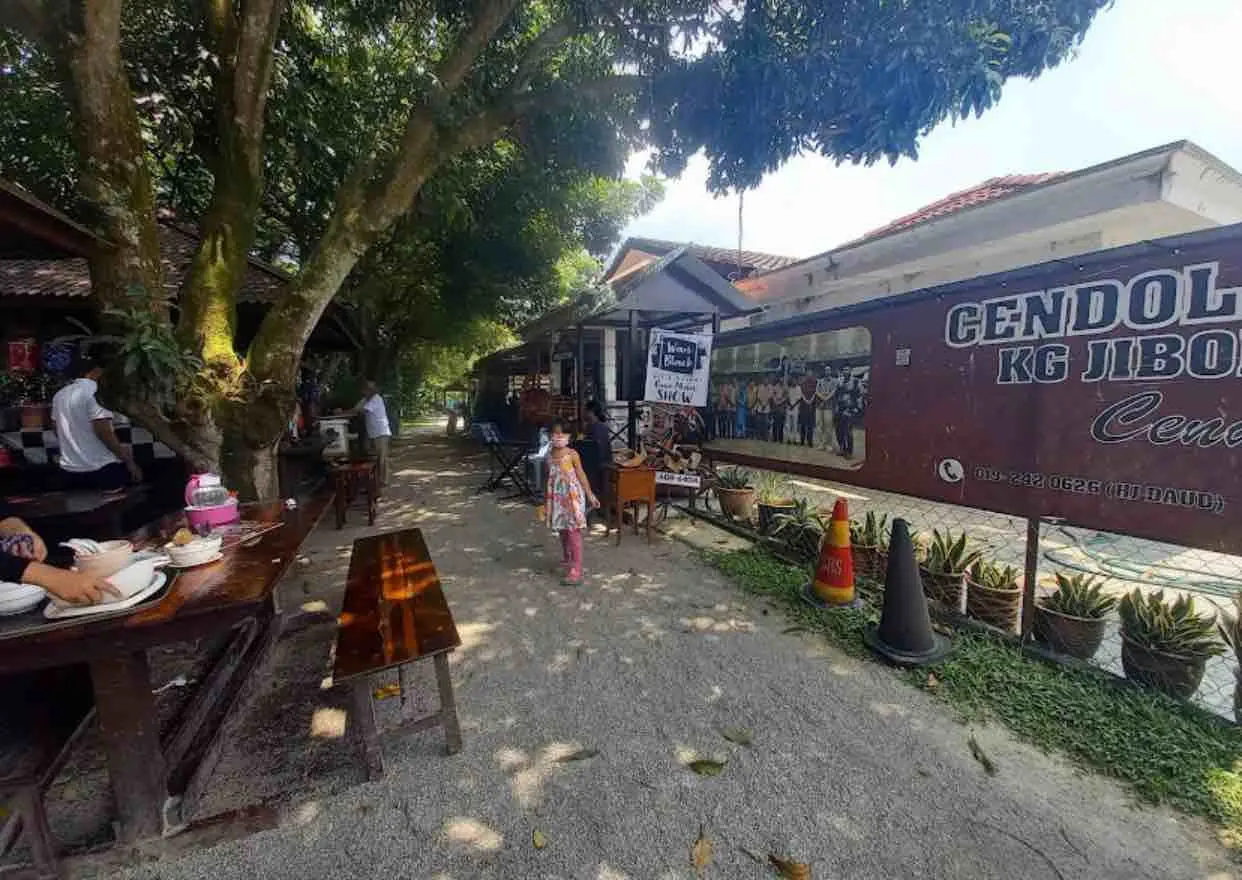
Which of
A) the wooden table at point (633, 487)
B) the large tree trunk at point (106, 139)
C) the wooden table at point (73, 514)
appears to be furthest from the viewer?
the wooden table at point (633, 487)

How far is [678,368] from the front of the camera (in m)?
5.83

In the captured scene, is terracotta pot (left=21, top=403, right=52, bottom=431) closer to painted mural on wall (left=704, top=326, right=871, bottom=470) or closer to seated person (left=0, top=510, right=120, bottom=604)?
seated person (left=0, top=510, right=120, bottom=604)

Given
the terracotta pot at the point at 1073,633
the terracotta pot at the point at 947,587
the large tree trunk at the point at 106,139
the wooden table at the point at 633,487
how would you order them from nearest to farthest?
1. the terracotta pot at the point at 1073,633
2. the large tree trunk at the point at 106,139
3. the terracotta pot at the point at 947,587
4. the wooden table at the point at 633,487

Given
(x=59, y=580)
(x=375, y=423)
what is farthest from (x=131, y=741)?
(x=375, y=423)

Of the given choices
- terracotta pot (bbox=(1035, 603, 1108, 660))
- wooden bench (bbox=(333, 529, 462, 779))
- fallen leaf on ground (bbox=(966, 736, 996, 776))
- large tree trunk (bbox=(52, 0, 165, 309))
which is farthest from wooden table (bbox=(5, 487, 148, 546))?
terracotta pot (bbox=(1035, 603, 1108, 660))

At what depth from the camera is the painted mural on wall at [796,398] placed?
13.2ft

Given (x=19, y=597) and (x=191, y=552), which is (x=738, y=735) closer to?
(x=191, y=552)

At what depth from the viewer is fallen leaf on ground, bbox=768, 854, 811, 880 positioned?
1744mm

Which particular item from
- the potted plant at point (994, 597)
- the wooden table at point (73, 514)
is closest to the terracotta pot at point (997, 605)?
the potted plant at point (994, 597)

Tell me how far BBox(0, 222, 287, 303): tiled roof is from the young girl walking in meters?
3.87

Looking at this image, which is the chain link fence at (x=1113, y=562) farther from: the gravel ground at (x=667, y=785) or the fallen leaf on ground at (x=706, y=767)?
the fallen leaf on ground at (x=706, y=767)

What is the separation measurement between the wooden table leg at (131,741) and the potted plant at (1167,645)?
4336 mm

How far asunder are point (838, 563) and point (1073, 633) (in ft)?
4.21

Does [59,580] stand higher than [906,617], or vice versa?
[59,580]
